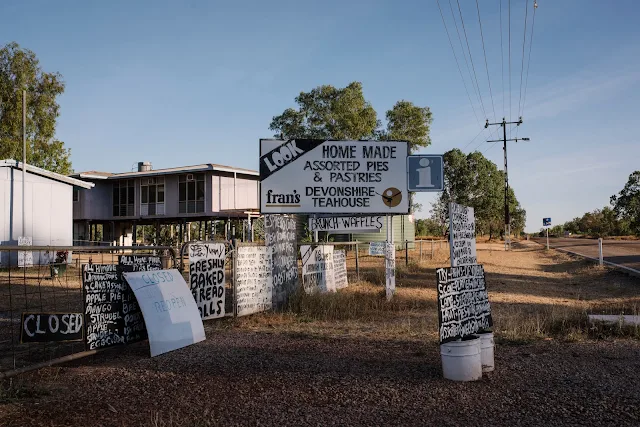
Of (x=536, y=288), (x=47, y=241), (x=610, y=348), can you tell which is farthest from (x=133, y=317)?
(x=47, y=241)

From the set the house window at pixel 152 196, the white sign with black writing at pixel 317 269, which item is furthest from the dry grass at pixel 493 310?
the house window at pixel 152 196

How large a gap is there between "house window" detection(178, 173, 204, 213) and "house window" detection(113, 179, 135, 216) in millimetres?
4434

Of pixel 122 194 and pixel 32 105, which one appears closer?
pixel 32 105

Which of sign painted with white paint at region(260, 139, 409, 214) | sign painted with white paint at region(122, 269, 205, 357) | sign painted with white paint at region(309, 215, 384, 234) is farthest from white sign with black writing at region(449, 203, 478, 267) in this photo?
sign painted with white paint at region(309, 215, 384, 234)

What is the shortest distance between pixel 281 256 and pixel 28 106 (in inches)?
1284

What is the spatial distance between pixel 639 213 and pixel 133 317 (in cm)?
6638

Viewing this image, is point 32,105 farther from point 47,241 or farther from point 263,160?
point 263,160

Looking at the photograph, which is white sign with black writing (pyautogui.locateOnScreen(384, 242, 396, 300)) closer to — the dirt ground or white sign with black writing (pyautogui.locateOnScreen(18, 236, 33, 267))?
the dirt ground

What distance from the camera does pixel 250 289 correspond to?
35.9ft

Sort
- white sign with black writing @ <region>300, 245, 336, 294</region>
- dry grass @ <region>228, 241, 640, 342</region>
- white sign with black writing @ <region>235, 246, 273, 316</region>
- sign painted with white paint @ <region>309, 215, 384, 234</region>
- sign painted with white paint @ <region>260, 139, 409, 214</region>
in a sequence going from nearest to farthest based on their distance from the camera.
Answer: dry grass @ <region>228, 241, 640, 342</region>, white sign with black writing @ <region>235, 246, 273, 316</region>, sign painted with white paint @ <region>260, 139, 409, 214</region>, white sign with black writing @ <region>300, 245, 336, 294</region>, sign painted with white paint @ <region>309, 215, 384, 234</region>

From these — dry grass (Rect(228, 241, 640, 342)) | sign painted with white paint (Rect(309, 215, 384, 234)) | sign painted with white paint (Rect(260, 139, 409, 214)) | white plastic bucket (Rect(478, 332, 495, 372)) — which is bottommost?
dry grass (Rect(228, 241, 640, 342))

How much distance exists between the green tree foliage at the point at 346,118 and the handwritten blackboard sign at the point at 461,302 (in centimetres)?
3450

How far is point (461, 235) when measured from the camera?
7445mm

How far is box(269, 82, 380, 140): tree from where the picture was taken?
41.9 metres
